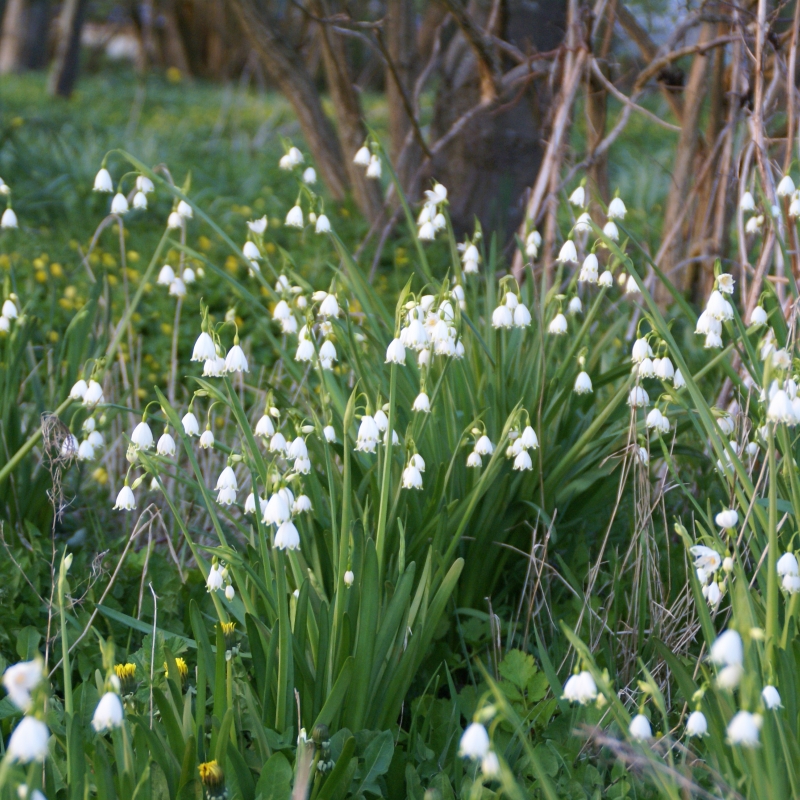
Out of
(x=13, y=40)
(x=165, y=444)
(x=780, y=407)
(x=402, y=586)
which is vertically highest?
(x=13, y=40)

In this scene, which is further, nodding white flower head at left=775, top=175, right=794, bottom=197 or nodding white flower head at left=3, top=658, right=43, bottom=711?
nodding white flower head at left=775, top=175, right=794, bottom=197

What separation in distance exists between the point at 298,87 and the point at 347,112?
0.32m

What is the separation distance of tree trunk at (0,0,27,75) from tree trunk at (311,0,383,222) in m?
13.8

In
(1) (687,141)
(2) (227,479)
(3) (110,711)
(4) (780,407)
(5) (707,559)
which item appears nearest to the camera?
(3) (110,711)

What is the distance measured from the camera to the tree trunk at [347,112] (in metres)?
4.52

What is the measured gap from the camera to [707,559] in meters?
1.58

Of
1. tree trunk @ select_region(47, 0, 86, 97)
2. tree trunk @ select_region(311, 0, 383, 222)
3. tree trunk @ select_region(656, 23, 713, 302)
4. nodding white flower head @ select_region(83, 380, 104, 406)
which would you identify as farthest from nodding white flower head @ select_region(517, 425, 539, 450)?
tree trunk @ select_region(47, 0, 86, 97)

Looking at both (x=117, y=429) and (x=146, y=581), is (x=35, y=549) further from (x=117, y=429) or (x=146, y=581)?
(x=117, y=429)

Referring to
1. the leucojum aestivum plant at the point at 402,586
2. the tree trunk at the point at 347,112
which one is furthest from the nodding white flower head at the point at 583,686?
the tree trunk at the point at 347,112

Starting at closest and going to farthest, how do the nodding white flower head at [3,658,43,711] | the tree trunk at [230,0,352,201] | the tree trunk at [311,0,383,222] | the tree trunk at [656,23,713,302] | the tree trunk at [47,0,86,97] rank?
the nodding white flower head at [3,658,43,711]
the tree trunk at [656,23,713,302]
the tree trunk at [230,0,352,201]
the tree trunk at [311,0,383,222]
the tree trunk at [47,0,86,97]

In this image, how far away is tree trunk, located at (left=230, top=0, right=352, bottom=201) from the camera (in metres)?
4.41

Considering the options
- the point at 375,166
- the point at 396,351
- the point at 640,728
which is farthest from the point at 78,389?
the point at 640,728

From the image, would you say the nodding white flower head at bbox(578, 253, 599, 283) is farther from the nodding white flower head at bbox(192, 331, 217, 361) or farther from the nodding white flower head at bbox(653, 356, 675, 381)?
the nodding white flower head at bbox(192, 331, 217, 361)

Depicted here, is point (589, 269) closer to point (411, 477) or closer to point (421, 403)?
point (421, 403)
